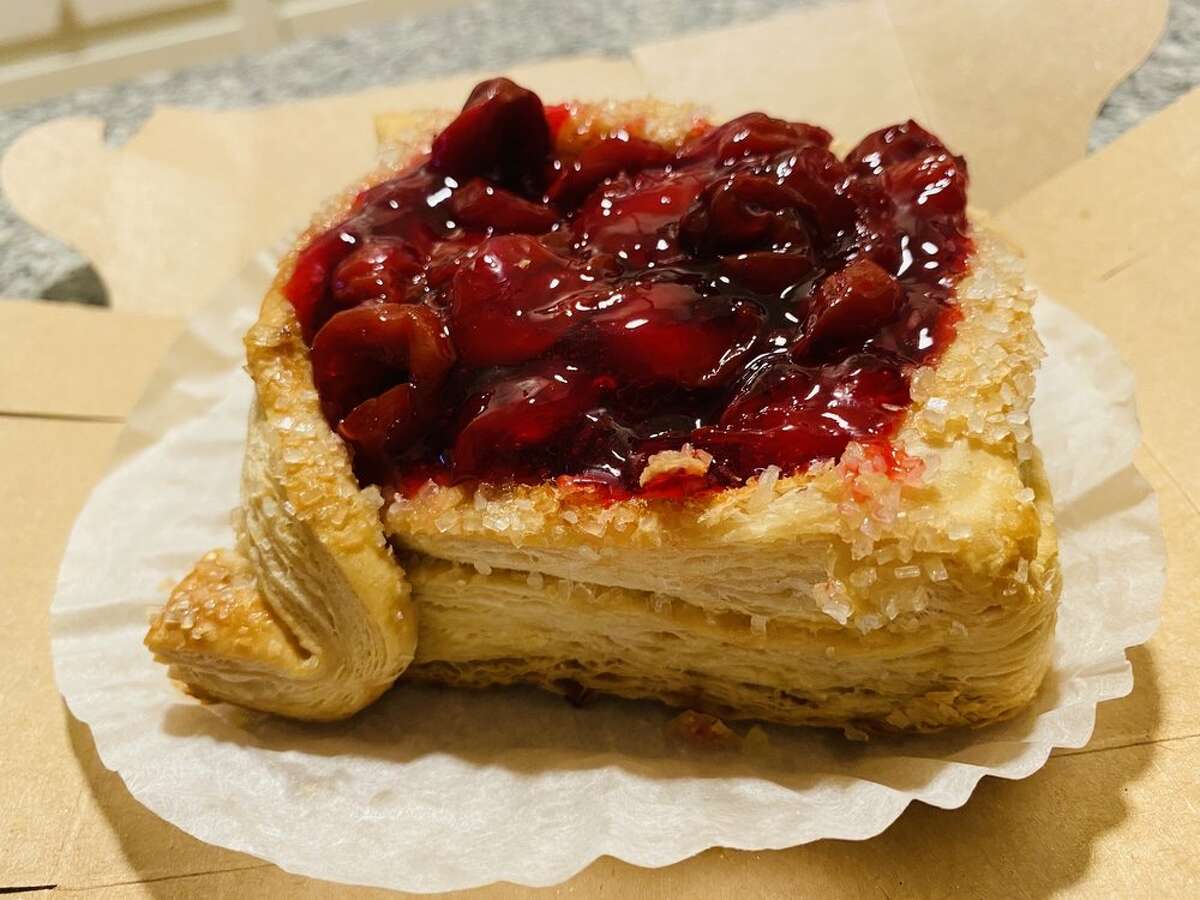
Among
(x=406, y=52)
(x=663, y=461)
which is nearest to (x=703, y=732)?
(x=663, y=461)

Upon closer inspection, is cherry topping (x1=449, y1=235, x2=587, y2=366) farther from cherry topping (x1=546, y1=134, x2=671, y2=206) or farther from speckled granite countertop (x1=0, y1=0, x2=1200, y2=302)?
speckled granite countertop (x1=0, y1=0, x2=1200, y2=302)

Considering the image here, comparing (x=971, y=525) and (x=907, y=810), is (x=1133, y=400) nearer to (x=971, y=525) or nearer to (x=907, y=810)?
(x=971, y=525)

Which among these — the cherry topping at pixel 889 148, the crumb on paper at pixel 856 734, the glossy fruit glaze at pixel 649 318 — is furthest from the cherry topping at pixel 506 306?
the crumb on paper at pixel 856 734

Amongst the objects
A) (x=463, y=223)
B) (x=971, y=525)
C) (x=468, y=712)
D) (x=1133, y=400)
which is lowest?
(x=468, y=712)

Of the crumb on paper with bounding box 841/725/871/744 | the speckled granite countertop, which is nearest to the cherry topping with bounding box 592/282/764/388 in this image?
the crumb on paper with bounding box 841/725/871/744

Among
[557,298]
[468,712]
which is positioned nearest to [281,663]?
[468,712]

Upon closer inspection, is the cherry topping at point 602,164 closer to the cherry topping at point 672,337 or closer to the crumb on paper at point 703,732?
the cherry topping at point 672,337

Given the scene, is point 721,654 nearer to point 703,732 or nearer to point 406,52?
point 703,732
